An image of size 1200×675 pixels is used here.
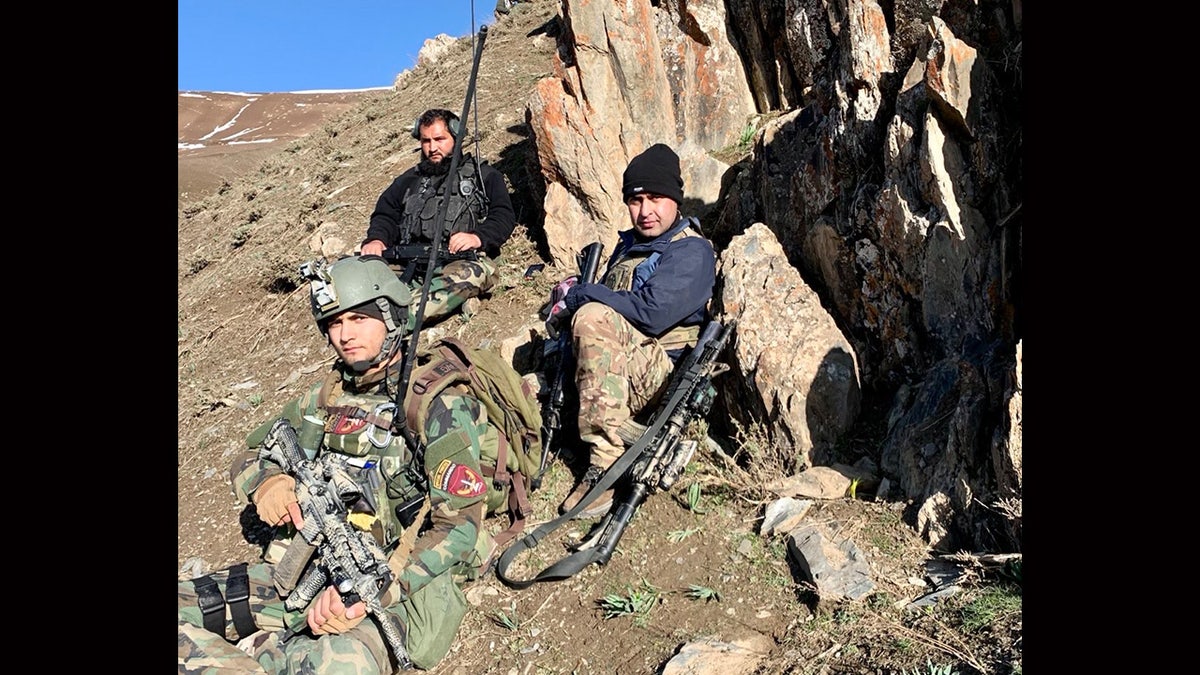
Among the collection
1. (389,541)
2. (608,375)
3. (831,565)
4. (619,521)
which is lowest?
(389,541)

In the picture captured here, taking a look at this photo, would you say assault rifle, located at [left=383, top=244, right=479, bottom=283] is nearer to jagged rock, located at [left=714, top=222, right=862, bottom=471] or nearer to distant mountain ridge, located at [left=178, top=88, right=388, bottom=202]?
jagged rock, located at [left=714, top=222, right=862, bottom=471]

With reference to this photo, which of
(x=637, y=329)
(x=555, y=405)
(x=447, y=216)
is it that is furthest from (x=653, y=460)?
(x=447, y=216)

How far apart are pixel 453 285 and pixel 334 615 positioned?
150 inches

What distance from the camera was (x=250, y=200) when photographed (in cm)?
1352

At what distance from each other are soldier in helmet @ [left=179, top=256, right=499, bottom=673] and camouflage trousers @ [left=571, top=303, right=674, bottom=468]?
0.63m

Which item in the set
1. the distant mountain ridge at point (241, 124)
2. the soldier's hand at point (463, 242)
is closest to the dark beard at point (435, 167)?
the soldier's hand at point (463, 242)

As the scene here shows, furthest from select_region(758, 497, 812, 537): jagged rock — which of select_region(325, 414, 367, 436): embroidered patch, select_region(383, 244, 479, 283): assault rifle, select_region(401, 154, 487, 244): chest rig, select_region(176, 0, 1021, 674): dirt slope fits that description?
select_region(401, 154, 487, 244): chest rig

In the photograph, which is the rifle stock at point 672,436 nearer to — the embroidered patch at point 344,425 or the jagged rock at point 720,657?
the jagged rock at point 720,657

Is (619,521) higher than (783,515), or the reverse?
(783,515)

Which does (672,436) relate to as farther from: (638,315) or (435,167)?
(435,167)

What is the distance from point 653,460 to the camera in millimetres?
4441

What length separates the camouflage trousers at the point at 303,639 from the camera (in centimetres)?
350
